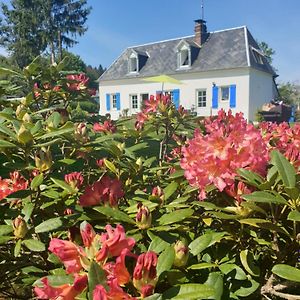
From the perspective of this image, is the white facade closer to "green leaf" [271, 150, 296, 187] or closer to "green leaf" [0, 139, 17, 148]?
"green leaf" [271, 150, 296, 187]

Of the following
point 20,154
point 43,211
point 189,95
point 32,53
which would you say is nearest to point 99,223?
point 43,211

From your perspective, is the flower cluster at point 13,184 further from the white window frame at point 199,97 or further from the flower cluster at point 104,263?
the white window frame at point 199,97

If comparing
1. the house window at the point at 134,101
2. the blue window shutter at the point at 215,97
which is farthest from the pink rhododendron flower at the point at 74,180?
the house window at the point at 134,101

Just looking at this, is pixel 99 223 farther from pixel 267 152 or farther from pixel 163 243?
pixel 267 152

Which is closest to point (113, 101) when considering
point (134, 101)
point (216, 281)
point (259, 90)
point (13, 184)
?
point (134, 101)

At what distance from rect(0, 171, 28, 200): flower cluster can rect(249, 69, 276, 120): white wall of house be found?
60.4ft

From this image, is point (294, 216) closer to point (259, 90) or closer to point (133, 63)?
point (259, 90)

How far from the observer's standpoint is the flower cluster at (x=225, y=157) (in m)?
1.01

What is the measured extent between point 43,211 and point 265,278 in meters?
0.58

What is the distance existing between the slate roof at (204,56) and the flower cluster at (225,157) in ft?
62.2

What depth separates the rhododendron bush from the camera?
69cm

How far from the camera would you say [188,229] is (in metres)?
1.01

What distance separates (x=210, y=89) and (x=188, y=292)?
19883 millimetres

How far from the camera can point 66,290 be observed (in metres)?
0.68
